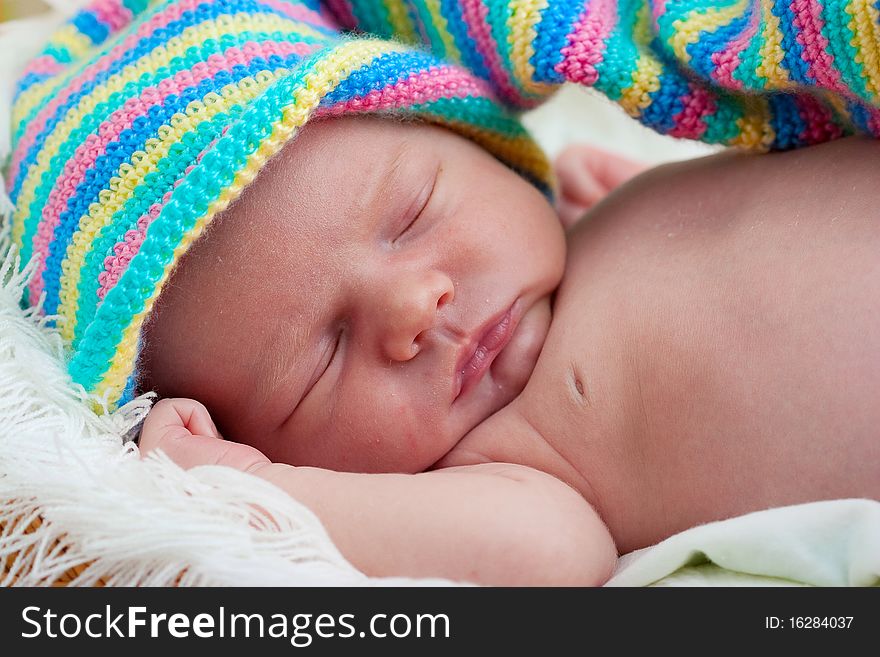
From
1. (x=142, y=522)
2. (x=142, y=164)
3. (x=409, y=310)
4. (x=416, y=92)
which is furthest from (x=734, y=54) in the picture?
(x=142, y=522)

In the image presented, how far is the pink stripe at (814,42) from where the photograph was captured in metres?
1.08

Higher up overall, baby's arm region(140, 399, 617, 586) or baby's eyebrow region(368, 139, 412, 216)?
baby's eyebrow region(368, 139, 412, 216)

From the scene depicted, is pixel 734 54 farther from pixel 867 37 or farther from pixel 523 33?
pixel 523 33

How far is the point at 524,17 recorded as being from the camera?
1.28 meters

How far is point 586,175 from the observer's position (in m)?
1.79

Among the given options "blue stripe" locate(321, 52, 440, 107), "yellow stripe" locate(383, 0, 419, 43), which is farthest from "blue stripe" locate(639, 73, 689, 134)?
"yellow stripe" locate(383, 0, 419, 43)

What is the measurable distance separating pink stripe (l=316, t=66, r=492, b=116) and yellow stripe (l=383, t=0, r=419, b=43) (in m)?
0.22

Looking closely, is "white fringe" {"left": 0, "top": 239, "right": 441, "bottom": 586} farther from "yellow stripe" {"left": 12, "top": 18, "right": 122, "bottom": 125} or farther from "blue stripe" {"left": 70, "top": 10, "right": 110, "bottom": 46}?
"blue stripe" {"left": 70, "top": 10, "right": 110, "bottom": 46}

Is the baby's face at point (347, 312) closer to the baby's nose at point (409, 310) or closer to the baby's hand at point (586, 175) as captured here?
the baby's nose at point (409, 310)

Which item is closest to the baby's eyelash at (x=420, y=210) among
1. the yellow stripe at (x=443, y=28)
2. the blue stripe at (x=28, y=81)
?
the yellow stripe at (x=443, y=28)

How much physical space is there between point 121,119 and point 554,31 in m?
0.59

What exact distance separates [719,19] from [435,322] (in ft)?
1.90

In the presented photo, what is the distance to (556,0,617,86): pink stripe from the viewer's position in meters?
1.26
